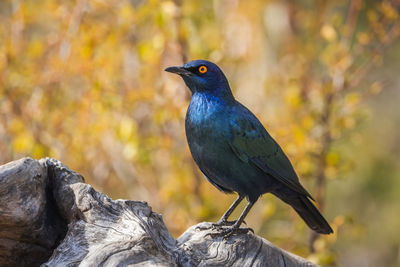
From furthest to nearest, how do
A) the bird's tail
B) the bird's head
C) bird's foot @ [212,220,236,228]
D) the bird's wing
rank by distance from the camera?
1. the bird's tail
2. the bird's head
3. the bird's wing
4. bird's foot @ [212,220,236,228]

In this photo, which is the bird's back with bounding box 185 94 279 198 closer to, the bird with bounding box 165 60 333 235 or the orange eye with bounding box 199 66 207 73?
the bird with bounding box 165 60 333 235

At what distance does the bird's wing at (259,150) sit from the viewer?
4117mm

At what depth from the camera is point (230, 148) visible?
408cm

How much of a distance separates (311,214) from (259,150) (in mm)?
694

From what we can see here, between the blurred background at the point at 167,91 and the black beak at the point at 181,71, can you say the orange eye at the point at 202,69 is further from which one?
the blurred background at the point at 167,91

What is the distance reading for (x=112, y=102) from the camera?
556cm

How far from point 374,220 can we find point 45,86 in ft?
23.1

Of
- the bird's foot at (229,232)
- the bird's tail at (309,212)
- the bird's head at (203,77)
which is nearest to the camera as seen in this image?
the bird's foot at (229,232)

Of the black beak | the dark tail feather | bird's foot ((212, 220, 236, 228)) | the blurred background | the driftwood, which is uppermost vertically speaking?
the blurred background

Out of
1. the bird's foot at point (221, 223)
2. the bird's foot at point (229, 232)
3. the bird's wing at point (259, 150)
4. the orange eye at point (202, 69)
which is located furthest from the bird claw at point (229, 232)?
the orange eye at point (202, 69)

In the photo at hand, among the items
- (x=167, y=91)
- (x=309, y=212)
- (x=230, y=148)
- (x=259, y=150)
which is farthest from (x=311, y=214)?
(x=167, y=91)

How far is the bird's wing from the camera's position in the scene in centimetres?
412

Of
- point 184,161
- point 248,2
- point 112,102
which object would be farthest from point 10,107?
point 248,2

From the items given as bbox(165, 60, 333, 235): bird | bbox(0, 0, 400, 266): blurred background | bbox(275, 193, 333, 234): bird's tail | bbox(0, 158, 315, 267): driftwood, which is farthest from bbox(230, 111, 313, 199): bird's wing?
bbox(0, 0, 400, 266): blurred background
